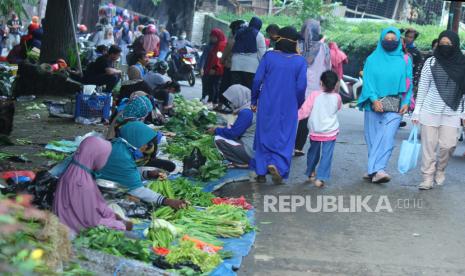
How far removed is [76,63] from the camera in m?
16.8

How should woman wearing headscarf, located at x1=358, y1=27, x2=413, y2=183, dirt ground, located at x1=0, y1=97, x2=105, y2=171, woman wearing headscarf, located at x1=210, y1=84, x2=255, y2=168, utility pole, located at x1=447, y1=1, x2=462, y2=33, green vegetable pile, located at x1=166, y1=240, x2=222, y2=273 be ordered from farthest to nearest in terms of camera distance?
utility pole, located at x1=447, y1=1, x2=462, y2=33
woman wearing headscarf, located at x1=210, y1=84, x2=255, y2=168
woman wearing headscarf, located at x1=358, y1=27, x2=413, y2=183
dirt ground, located at x1=0, y1=97, x2=105, y2=171
green vegetable pile, located at x1=166, y1=240, x2=222, y2=273

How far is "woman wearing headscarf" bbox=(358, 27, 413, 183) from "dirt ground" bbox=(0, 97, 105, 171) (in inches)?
147

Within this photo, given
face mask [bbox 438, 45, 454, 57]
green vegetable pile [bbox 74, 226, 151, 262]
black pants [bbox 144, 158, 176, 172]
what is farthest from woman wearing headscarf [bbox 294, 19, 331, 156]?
green vegetable pile [bbox 74, 226, 151, 262]

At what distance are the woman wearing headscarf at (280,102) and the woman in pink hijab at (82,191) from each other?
3.38m

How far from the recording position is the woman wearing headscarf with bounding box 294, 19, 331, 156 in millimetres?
11648

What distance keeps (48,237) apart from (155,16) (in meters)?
36.8

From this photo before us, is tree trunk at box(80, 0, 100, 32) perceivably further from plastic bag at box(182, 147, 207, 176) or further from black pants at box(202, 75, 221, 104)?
plastic bag at box(182, 147, 207, 176)

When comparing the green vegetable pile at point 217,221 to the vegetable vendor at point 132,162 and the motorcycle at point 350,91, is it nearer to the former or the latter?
the vegetable vendor at point 132,162

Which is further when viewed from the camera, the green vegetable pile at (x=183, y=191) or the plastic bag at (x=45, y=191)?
the green vegetable pile at (x=183, y=191)

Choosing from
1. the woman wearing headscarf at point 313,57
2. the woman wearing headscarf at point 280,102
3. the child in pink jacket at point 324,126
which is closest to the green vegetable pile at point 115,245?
the woman wearing headscarf at point 280,102

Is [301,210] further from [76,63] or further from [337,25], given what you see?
[337,25]

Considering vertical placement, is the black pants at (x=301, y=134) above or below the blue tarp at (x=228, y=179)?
above

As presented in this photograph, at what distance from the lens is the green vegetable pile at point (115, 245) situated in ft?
19.3

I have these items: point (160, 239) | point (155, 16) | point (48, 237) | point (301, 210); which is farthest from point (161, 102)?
point (155, 16)
